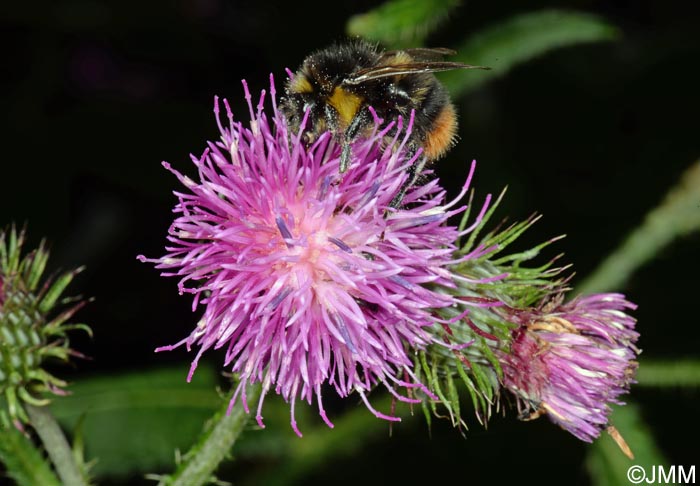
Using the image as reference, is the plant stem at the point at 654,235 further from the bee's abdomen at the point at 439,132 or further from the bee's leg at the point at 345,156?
the bee's leg at the point at 345,156

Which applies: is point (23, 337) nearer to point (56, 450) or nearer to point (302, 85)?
point (56, 450)

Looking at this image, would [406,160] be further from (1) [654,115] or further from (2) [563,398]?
(1) [654,115]

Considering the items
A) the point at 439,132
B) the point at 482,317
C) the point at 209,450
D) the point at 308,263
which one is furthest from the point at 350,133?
the point at 209,450

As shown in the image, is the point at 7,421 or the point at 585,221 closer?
the point at 7,421

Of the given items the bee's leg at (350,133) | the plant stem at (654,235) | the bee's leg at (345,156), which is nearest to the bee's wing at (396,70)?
the bee's leg at (350,133)

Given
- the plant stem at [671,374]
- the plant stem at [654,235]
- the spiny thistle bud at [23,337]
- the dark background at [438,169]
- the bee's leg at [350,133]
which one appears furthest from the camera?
the dark background at [438,169]

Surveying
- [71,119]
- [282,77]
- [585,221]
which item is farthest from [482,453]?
[71,119]
